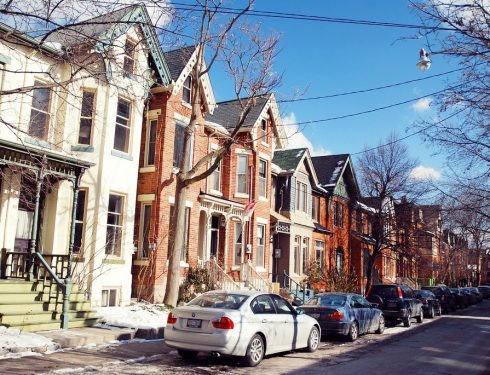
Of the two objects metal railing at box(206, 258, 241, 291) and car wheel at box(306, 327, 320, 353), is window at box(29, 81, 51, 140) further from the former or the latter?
car wheel at box(306, 327, 320, 353)

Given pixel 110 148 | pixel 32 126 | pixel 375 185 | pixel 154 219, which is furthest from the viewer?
pixel 375 185

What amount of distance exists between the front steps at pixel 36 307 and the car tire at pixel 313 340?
600 centimetres

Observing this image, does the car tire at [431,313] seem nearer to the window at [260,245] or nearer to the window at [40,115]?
the window at [260,245]

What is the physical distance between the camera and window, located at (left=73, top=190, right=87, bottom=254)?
17250mm

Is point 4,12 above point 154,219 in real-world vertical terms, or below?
above

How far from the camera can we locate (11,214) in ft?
49.4

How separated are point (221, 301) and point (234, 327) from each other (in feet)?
3.45

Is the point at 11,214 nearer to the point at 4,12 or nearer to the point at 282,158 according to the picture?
the point at 4,12

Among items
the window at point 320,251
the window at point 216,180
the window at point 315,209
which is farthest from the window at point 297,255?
the window at point 216,180

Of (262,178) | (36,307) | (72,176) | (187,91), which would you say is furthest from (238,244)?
(36,307)

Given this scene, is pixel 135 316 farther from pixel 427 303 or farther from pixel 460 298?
pixel 460 298

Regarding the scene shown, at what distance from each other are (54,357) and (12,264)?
5.50m

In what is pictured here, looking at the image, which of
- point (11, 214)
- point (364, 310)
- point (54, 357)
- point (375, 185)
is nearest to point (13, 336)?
point (54, 357)

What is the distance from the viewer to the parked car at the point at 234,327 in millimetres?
10078
